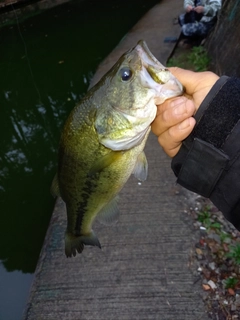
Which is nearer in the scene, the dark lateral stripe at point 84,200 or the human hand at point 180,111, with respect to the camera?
the human hand at point 180,111

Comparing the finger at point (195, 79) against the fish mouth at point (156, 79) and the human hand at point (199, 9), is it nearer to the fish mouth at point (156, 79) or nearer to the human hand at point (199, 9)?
the fish mouth at point (156, 79)

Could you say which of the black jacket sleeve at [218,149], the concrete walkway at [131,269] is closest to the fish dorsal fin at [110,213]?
the black jacket sleeve at [218,149]

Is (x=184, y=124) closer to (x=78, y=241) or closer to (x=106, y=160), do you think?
(x=106, y=160)

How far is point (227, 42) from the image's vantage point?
18.3ft

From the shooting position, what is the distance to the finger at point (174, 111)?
1.64 m

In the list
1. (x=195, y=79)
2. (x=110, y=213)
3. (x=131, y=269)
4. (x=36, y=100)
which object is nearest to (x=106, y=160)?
(x=110, y=213)

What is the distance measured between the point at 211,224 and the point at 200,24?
5410 mm

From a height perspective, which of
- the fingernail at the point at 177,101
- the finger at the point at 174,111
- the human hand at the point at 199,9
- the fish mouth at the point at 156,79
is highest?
the fish mouth at the point at 156,79

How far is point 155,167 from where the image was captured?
14.1 feet

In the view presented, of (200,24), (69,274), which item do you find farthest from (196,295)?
(200,24)

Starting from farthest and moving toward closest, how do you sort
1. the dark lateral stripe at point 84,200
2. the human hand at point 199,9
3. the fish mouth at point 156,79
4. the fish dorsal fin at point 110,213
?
the human hand at point 199,9
the fish dorsal fin at point 110,213
the dark lateral stripe at point 84,200
the fish mouth at point 156,79

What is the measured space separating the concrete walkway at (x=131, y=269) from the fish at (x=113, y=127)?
1318 millimetres

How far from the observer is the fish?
161 cm

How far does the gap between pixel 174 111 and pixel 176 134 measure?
126mm
